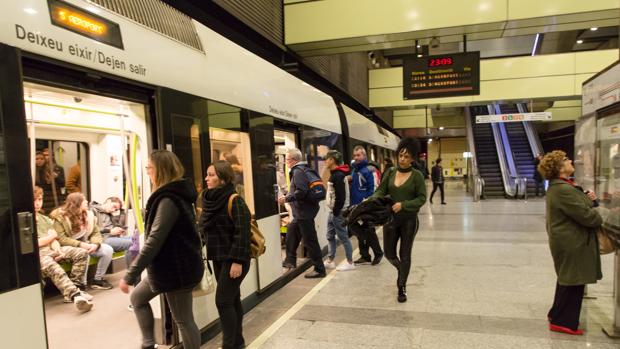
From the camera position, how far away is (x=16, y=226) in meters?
1.86

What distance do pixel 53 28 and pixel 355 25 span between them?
457cm

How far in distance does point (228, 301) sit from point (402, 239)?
1.86 meters

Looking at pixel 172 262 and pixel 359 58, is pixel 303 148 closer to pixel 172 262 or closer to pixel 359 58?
pixel 172 262

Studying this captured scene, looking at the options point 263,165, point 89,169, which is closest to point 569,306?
point 263,165

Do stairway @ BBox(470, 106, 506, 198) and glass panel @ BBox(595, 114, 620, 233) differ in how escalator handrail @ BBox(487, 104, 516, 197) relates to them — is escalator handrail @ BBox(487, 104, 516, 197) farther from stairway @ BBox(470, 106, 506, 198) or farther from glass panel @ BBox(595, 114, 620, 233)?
glass panel @ BBox(595, 114, 620, 233)

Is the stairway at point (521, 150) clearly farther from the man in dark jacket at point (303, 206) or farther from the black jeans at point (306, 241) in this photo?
the man in dark jacket at point (303, 206)

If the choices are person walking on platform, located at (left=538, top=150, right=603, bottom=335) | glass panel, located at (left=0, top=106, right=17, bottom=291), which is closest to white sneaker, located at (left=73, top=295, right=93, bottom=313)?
glass panel, located at (left=0, top=106, right=17, bottom=291)

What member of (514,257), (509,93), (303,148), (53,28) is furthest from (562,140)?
(53,28)

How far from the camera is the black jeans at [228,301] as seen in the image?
9.53 feet

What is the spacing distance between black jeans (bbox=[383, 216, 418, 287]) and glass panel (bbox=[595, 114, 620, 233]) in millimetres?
1568

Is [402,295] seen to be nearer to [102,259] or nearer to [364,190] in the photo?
[364,190]

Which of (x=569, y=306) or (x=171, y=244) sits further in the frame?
(x=569, y=306)

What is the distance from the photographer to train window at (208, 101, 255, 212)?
3.48 metres

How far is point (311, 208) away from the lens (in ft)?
16.0
